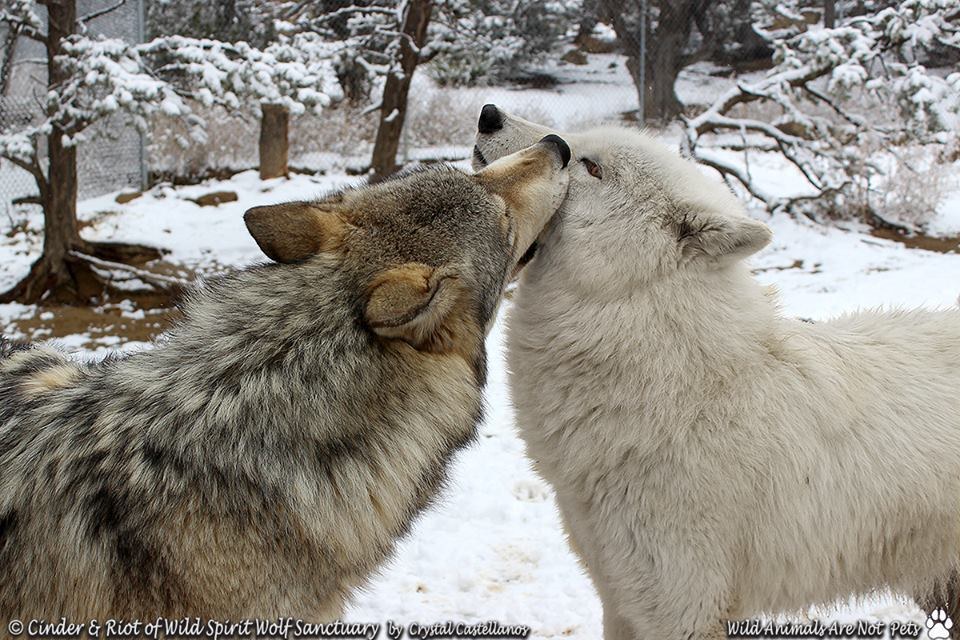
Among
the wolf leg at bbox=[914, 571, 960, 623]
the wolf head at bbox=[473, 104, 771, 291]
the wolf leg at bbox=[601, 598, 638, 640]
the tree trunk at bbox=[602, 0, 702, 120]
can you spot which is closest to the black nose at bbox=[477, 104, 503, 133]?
the wolf head at bbox=[473, 104, 771, 291]

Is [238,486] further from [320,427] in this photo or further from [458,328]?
[458,328]

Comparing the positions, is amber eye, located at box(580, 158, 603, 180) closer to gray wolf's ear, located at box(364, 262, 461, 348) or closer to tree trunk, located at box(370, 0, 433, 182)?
gray wolf's ear, located at box(364, 262, 461, 348)

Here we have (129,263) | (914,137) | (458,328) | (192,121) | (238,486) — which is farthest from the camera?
(914,137)

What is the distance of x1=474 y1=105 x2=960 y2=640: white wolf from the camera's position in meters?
2.53

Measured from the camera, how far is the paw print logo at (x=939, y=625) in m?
3.03

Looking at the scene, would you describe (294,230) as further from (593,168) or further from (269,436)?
(593,168)

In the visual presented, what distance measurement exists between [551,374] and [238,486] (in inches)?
43.2

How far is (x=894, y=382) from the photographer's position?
2.75 metres

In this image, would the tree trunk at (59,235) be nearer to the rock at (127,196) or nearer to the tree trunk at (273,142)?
the rock at (127,196)

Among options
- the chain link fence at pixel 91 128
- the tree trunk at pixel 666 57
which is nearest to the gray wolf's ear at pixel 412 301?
the chain link fence at pixel 91 128

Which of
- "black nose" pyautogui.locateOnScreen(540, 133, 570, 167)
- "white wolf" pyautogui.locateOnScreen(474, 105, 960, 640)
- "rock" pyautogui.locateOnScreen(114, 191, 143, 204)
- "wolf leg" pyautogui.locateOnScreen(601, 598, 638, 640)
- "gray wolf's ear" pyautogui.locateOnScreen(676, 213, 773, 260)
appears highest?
"black nose" pyautogui.locateOnScreen(540, 133, 570, 167)

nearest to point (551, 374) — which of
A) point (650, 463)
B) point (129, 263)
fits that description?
point (650, 463)

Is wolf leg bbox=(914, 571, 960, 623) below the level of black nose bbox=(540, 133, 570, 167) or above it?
below

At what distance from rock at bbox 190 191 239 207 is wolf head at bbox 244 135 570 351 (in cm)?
1000
